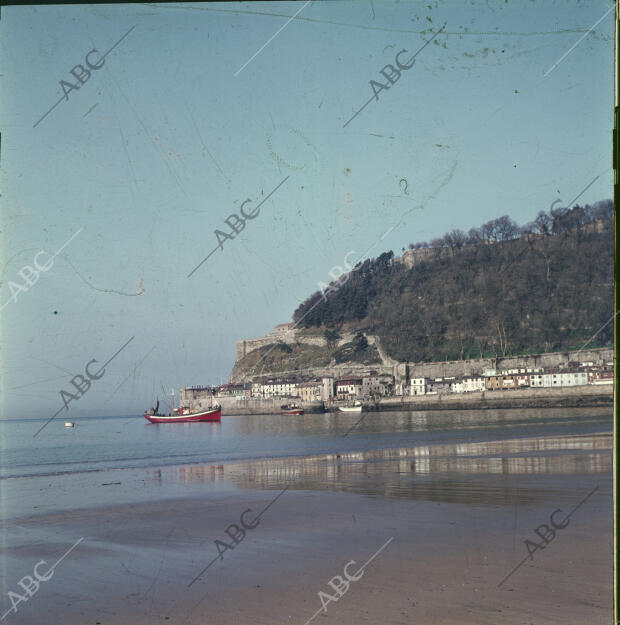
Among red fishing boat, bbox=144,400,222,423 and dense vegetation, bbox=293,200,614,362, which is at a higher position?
dense vegetation, bbox=293,200,614,362

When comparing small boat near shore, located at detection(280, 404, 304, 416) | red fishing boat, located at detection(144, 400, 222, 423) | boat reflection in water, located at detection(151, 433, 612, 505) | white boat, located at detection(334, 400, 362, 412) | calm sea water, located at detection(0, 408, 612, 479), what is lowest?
Result: small boat near shore, located at detection(280, 404, 304, 416)

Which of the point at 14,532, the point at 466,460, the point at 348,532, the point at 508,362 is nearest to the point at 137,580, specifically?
the point at 348,532

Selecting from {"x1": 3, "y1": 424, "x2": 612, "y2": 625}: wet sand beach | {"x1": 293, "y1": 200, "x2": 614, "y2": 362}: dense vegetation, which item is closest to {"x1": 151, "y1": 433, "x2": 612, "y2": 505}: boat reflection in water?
{"x1": 3, "y1": 424, "x2": 612, "y2": 625}: wet sand beach

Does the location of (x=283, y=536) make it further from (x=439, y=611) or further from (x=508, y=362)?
(x=508, y=362)

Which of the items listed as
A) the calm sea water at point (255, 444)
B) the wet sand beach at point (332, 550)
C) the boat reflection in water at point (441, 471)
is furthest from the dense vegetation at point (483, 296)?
the wet sand beach at point (332, 550)

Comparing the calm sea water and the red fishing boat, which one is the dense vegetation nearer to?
the red fishing boat

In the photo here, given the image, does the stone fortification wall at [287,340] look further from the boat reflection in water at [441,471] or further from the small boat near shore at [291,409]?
the boat reflection in water at [441,471]

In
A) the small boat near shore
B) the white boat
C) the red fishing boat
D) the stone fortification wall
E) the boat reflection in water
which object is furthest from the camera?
the stone fortification wall
